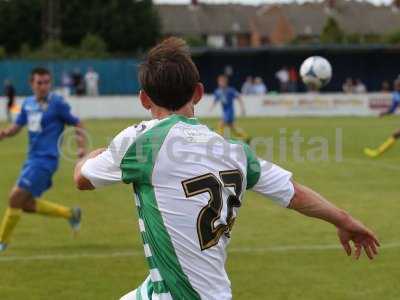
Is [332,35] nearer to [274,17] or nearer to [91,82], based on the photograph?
[91,82]

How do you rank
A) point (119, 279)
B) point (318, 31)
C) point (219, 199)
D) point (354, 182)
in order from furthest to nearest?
point (318, 31) → point (354, 182) → point (119, 279) → point (219, 199)

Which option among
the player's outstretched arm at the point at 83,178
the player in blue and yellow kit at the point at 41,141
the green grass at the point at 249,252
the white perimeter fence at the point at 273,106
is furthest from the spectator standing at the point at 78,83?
the player's outstretched arm at the point at 83,178

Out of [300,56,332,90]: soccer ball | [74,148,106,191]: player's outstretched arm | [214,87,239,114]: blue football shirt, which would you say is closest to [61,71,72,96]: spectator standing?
[214,87,239,114]: blue football shirt

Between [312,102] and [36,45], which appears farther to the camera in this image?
[36,45]

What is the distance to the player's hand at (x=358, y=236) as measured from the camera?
4.05m

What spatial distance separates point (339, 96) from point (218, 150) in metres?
37.9

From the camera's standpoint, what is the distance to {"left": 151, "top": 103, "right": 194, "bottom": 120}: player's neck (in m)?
3.90

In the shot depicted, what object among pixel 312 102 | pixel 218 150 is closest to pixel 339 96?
pixel 312 102

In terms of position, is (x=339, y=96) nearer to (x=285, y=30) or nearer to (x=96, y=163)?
(x=96, y=163)

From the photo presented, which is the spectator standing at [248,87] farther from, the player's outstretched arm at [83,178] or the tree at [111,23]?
the player's outstretched arm at [83,178]

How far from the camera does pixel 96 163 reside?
3.95 meters

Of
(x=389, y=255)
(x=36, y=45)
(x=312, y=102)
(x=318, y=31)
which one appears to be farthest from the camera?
(x=318, y=31)

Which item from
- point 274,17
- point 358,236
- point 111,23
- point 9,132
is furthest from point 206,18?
point 358,236

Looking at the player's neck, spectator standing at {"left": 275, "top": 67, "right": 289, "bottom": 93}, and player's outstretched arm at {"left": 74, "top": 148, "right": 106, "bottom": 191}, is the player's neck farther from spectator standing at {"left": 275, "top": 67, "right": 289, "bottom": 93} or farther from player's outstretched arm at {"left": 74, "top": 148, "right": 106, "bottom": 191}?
spectator standing at {"left": 275, "top": 67, "right": 289, "bottom": 93}
